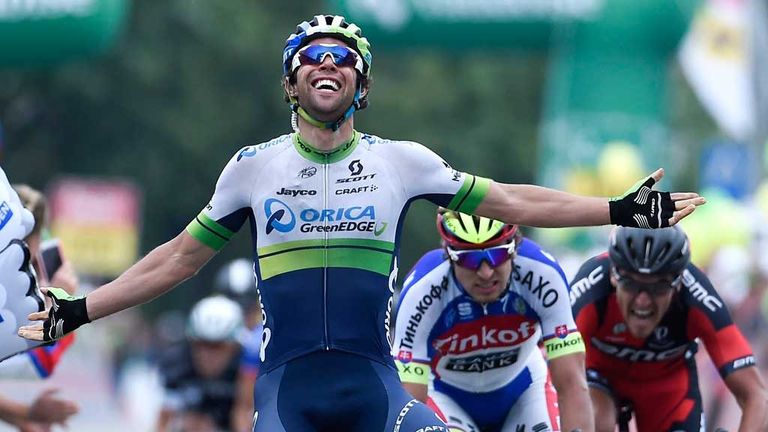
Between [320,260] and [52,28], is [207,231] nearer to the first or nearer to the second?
[320,260]

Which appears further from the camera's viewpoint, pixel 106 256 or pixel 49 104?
pixel 49 104

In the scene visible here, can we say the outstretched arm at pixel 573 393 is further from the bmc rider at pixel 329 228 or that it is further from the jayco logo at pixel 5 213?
the jayco logo at pixel 5 213

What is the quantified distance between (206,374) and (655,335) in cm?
490

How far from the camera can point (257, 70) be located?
43562 millimetres

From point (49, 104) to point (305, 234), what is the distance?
35.8 m

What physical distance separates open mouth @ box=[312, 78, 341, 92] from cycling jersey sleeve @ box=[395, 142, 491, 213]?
0.39 meters

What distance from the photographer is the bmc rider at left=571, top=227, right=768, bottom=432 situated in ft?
28.0

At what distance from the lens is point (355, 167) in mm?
7020

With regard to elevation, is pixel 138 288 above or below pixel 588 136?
below

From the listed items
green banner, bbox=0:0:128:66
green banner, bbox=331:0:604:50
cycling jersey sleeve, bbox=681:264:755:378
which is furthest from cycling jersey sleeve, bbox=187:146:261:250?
green banner, bbox=331:0:604:50

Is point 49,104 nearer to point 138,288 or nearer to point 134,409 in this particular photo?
point 134,409

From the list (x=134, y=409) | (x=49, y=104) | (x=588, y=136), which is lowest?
(x=134, y=409)

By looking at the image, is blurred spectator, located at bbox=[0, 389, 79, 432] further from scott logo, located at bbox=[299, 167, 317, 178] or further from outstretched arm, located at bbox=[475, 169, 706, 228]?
outstretched arm, located at bbox=[475, 169, 706, 228]

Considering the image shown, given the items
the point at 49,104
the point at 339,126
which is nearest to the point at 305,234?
the point at 339,126
